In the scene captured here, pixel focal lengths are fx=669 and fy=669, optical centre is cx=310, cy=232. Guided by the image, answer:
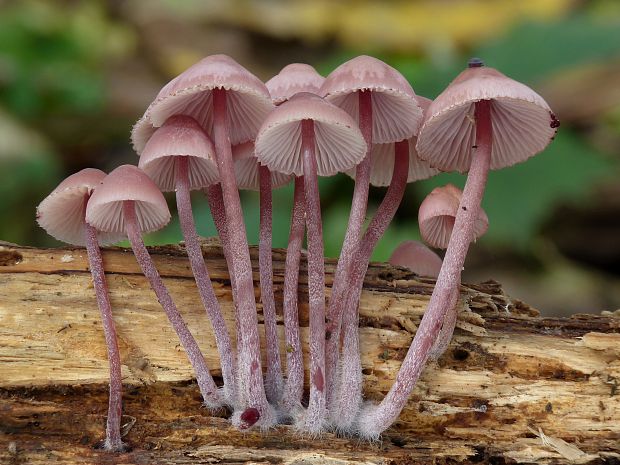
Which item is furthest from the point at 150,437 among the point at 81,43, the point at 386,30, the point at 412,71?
the point at 386,30

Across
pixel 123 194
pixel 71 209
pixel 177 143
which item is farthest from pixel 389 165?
pixel 71 209

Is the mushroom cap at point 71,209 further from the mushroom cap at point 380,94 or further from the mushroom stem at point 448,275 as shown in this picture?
the mushroom stem at point 448,275

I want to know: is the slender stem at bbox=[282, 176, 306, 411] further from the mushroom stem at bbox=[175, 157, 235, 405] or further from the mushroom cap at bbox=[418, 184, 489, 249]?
the mushroom cap at bbox=[418, 184, 489, 249]

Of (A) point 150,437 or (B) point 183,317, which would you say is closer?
(A) point 150,437

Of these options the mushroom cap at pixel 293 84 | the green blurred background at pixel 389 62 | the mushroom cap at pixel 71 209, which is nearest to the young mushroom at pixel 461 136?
the mushroom cap at pixel 293 84

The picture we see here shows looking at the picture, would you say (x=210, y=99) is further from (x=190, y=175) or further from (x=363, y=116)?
(x=363, y=116)

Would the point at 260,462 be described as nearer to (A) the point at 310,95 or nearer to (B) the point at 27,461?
(B) the point at 27,461
